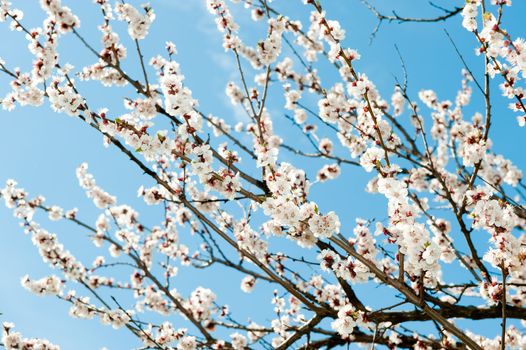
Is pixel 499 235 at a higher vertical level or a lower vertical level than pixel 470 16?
lower

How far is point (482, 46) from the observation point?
3875 mm

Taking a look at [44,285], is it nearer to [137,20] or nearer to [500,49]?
[137,20]

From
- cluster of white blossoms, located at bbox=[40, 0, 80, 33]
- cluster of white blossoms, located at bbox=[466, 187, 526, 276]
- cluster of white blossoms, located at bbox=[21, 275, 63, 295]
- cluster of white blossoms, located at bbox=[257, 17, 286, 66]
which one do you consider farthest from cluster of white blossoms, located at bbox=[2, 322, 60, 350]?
cluster of white blossoms, located at bbox=[466, 187, 526, 276]

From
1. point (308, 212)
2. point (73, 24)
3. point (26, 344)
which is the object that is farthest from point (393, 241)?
point (26, 344)

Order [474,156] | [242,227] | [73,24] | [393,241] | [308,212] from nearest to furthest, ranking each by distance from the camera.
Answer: [393,241] < [308,212] < [474,156] < [73,24] < [242,227]

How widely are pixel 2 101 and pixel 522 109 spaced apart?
195 inches

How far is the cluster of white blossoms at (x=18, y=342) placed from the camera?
249 inches

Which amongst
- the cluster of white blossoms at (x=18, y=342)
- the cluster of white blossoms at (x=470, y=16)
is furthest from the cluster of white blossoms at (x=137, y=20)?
the cluster of white blossoms at (x=18, y=342)

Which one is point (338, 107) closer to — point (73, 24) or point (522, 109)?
point (522, 109)

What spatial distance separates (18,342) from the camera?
6.38 m

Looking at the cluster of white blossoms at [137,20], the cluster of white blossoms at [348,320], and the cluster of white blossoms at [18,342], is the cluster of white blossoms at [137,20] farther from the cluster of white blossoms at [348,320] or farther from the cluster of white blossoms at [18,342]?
the cluster of white blossoms at [18,342]

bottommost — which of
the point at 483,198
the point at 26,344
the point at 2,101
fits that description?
the point at 26,344

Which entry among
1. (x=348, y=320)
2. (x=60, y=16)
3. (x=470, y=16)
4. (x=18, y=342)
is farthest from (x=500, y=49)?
(x=18, y=342)

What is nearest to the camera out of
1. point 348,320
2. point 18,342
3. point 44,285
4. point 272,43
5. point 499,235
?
point 499,235
